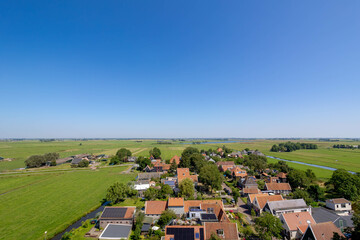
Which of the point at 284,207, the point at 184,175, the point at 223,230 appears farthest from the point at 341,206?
the point at 184,175

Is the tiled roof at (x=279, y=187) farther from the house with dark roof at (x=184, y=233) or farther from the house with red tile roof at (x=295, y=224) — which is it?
the house with dark roof at (x=184, y=233)

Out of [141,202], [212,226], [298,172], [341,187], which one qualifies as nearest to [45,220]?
[141,202]

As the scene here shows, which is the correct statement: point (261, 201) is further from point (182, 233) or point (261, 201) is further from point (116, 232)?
point (116, 232)

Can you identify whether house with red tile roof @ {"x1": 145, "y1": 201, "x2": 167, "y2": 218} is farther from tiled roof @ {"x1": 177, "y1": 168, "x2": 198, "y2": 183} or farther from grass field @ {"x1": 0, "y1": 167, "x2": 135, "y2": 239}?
tiled roof @ {"x1": 177, "y1": 168, "x2": 198, "y2": 183}

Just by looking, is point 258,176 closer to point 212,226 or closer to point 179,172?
point 179,172

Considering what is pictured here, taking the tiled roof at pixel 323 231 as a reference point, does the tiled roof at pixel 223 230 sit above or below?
below

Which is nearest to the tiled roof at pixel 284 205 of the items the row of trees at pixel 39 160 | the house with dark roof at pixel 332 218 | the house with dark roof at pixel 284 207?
the house with dark roof at pixel 284 207
